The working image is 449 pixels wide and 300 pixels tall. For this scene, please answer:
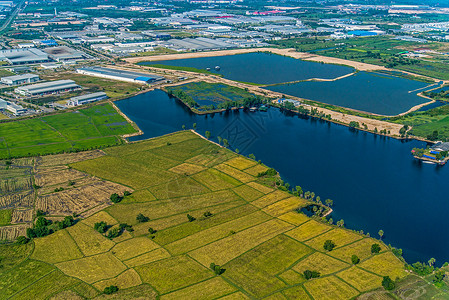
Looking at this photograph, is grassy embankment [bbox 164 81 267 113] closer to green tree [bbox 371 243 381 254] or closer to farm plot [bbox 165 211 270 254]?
farm plot [bbox 165 211 270 254]

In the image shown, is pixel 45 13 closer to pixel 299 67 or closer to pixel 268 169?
pixel 299 67

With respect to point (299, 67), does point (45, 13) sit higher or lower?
higher

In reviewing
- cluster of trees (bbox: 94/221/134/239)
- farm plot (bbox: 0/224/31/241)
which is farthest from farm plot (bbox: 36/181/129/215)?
cluster of trees (bbox: 94/221/134/239)

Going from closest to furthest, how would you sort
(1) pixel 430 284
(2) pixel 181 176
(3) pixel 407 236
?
1. (1) pixel 430 284
2. (3) pixel 407 236
3. (2) pixel 181 176

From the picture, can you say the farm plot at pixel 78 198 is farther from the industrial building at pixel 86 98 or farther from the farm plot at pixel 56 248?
the industrial building at pixel 86 98

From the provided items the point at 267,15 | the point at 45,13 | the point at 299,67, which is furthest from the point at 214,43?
the point at 45,13

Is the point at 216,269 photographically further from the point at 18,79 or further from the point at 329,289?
the point at 18,79

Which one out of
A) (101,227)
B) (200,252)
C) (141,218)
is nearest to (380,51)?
(141,218)
